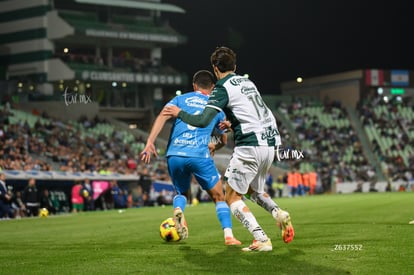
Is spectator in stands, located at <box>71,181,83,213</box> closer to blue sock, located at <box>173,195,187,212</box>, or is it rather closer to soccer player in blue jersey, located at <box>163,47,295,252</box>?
blue sock, located at <box>173,195,187,212</box>

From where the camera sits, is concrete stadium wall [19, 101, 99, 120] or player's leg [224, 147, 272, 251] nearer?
player's leg [224, 147, 272, 251]

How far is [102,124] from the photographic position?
5116 cm

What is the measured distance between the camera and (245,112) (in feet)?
32.3

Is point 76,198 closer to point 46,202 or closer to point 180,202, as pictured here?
point 46,202

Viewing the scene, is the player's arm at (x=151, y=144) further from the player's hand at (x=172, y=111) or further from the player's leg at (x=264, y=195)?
the player's leg at (x=264, y=195)

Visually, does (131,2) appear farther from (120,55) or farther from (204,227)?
(204,227)

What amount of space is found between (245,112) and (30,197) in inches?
883

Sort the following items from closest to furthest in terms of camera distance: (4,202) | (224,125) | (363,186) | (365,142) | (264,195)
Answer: (264,195), (224,125), (4,202), (363,186), (365,142)

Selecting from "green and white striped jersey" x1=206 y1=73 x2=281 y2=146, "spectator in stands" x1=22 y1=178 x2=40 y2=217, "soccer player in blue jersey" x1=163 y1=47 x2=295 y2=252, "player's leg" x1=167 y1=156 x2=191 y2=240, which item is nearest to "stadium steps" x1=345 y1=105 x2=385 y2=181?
"spectator in stands" x1=22 y1=178 x2=40 y2=217

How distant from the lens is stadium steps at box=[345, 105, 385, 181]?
195ft

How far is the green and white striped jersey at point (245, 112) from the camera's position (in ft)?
32.1

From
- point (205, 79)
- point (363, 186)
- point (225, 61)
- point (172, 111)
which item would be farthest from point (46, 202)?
point (363, 186)

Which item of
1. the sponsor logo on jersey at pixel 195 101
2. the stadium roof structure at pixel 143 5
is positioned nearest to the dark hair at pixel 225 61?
the sponsor logo on jersey at pixel 195 101

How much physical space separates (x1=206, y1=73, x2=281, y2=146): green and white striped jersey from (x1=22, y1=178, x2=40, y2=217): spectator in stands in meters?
21.9
